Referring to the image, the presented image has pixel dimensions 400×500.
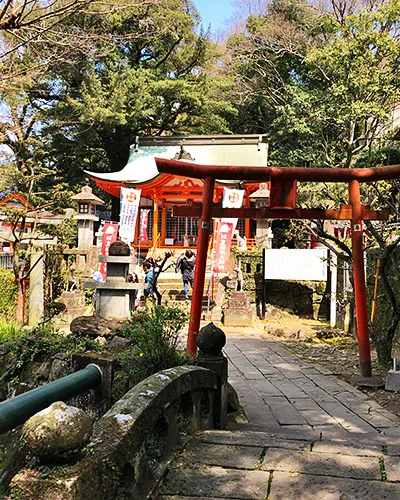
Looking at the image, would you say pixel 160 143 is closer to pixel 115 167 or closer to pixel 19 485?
pixel 115 167

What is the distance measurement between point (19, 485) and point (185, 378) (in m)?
1.68

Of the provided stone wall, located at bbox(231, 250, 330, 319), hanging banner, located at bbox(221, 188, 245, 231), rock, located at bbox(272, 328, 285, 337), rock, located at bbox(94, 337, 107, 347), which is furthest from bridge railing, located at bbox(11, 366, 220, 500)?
hanging banner, located at bbox(221, 188, 245, 231)

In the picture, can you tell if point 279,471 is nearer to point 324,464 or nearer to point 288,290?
point 324,464

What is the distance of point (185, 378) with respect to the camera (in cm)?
333

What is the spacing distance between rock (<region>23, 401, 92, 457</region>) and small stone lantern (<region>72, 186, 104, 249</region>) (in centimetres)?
1591

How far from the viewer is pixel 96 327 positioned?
5582 millimetres

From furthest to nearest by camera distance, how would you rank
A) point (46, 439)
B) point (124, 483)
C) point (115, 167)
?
point (115, 167), point (124, 483), point (46, 439)

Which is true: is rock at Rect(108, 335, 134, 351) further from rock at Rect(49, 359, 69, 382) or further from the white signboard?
the white signboard

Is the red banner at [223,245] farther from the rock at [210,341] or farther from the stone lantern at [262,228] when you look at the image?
the rock at [210,341]

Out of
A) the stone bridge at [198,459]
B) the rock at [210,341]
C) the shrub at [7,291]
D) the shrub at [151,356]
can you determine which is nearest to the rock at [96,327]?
the shrub at [151,356]

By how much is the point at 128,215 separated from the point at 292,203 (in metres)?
10.6

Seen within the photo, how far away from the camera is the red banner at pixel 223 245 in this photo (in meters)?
14.0

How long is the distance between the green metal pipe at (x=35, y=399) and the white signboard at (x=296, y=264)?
35.6 feet

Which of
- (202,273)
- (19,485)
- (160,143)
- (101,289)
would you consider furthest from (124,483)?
(160,143)
